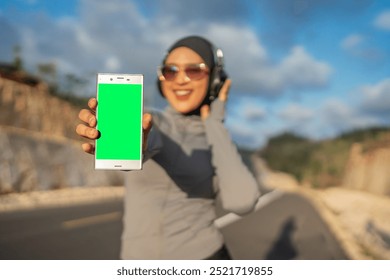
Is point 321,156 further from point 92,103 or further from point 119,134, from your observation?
point 92,103

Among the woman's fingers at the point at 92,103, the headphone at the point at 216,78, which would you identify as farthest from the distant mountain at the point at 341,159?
the woman's fingers at the point at 92,103

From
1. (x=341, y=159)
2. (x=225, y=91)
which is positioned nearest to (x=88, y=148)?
(x=225, y=91)

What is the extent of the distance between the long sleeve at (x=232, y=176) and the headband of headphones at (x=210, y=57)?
1.53 ft

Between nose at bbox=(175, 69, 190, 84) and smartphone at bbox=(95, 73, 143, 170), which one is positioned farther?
nose at bbox=(175, 69, 190, 84)

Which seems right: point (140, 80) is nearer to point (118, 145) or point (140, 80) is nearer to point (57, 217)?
point (118, 145)

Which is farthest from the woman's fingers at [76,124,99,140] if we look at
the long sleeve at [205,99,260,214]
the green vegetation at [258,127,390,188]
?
the green vegetation at [258,127,390,188]

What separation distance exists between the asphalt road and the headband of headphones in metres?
5.10

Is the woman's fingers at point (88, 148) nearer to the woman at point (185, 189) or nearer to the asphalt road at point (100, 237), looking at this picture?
the woman at point (185, 189)

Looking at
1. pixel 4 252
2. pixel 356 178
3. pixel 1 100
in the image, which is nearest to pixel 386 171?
pixel 356 178

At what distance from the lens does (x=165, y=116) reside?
7.68 ft

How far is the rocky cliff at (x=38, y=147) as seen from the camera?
61.7 feet

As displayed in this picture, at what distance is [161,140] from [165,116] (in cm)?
33

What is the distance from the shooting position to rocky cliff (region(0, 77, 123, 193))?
18812mm

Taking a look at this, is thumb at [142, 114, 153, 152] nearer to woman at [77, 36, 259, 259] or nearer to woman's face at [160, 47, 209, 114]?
woman at [77, 36, 259, 259]
